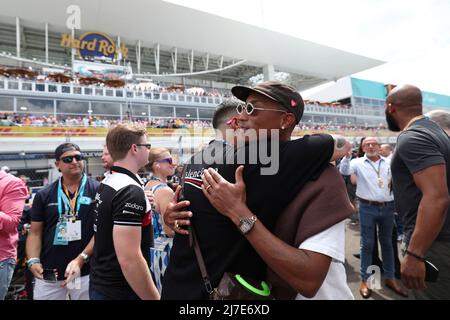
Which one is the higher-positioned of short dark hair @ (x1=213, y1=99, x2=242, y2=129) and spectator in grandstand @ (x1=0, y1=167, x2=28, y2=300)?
short dark hair @ (x1=213, y1=99, x2=242, y2=129)

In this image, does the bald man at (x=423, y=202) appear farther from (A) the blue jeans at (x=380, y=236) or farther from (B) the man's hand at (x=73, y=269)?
(B) the man's hand at (x=73, y=269)

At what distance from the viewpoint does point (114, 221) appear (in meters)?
Result: 1.82

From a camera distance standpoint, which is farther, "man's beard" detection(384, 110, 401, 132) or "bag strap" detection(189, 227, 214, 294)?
"man's beard" detection(384, 110, 401, 132)

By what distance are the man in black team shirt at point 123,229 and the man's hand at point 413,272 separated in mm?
1748

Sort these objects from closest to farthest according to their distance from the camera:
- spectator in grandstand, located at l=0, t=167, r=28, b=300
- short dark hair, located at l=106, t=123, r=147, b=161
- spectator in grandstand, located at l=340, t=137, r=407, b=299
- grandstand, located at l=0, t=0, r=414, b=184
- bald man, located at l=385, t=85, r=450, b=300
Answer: bald man, located at l=385, t=85, r=450, b=300 < short dark hair, located at l=106, t=123, r=147, b=161 < spectator in grandstand, located at l=0, t=167, r=28, b=300 < spectator in grandstand, located at l=340, t=137, r=407, b=299 < grandstand, located at l=0, t=0, r=414, b=184

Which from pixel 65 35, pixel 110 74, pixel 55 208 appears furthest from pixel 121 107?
pixel 55 208

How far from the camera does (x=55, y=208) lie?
264 centimetres

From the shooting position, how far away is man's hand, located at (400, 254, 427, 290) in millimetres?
1704

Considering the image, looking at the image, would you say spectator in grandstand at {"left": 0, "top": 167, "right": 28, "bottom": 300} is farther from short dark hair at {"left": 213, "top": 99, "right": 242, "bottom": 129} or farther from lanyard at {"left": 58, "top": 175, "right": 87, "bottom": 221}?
short dark hair at {"left": 213, "top": 99, "right": 242, "bottom": 129}

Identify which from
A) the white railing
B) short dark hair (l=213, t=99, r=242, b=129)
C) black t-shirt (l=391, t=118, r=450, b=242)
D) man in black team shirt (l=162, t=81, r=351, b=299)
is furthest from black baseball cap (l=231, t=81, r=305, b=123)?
the white railing

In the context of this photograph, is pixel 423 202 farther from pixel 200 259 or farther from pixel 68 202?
pixel 68 202

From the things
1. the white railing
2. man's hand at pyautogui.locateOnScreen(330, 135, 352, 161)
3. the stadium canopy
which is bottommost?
man's hand at pyautogui.locateOnScreen(330, 135, 352, 161)
